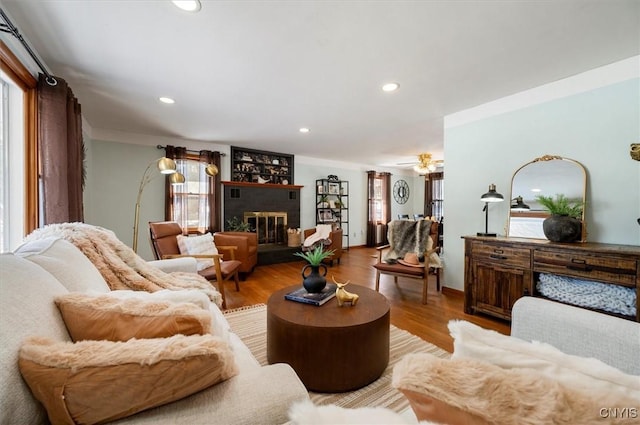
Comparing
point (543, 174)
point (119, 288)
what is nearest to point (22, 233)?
point (119, 288)

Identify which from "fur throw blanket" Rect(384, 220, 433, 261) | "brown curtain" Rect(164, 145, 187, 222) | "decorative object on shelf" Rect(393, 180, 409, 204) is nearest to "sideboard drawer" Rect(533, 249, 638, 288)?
"fur throw blanket" Rect(384, 220, 433, 261)

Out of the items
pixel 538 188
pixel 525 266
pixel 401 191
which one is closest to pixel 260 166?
pixel 401 191

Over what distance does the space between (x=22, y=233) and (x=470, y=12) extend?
3.55 m

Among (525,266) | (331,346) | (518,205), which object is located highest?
(518,205)

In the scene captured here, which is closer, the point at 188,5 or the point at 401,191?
the point at 188,5

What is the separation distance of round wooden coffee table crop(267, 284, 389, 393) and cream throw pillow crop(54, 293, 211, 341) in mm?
795

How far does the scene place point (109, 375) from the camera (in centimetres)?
59

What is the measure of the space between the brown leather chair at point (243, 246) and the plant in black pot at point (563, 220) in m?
3.55

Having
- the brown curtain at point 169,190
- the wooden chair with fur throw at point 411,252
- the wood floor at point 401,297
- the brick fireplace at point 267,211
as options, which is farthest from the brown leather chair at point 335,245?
the brown curtain at point 169,190

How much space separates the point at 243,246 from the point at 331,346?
2.70 metres

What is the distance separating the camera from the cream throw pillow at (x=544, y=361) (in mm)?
505

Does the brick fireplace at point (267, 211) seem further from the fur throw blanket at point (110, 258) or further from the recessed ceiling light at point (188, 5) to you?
the recessed ceiling light at point (188, 5)

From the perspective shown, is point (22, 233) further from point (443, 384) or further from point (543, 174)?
point (543, 174)

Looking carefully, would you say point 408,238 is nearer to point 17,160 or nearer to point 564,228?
point 564,228
